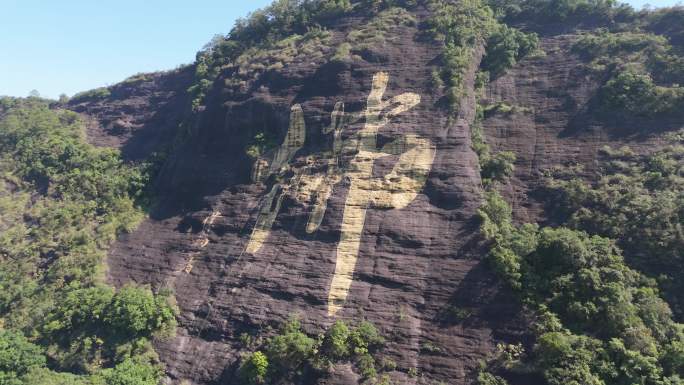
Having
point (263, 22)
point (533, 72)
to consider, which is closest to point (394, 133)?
point (533, 72)

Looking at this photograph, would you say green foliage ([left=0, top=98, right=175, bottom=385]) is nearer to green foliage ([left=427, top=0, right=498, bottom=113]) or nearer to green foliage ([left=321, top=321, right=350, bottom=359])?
green foliage ([left=321, top=321, right=350, bottom=359])

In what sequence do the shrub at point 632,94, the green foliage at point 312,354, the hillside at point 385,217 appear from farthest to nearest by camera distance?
the shrub at point 632,94 < the green foliage at point 312,354 < the hillside at point 385,217

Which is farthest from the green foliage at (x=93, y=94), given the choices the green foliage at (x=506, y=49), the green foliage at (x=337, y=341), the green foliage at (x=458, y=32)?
the green foliage at (x=337, y=341)

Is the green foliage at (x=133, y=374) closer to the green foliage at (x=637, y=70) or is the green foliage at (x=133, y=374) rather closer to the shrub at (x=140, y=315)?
the shrub at (x=140, y=315)

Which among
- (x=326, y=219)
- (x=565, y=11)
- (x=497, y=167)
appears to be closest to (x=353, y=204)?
(x=326, y=219)

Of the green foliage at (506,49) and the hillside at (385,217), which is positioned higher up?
the green foliage at (506,49)

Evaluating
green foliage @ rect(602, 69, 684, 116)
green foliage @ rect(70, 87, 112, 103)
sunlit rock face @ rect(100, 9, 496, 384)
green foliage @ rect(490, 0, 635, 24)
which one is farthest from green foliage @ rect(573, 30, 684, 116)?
green foliage @ rect(70, 87, 112, 103)
